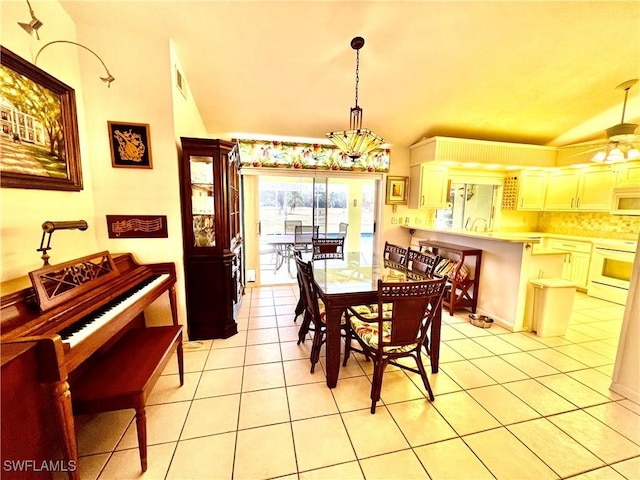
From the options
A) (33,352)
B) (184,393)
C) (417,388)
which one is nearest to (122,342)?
(184,393)

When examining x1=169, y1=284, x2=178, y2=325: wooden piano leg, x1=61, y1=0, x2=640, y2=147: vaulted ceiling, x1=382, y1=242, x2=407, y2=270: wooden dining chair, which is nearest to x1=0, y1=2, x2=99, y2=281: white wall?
x1=61, y1=0, x2=640, y2=147: vaulted ceiling

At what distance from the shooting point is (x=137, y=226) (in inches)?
88.9

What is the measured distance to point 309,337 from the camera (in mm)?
2730

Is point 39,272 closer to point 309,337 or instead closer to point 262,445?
point 262,445

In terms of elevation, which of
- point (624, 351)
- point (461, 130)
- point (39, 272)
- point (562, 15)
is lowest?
point (624, 351)

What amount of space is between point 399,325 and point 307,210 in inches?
157

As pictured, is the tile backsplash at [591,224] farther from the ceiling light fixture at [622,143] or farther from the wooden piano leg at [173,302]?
the wooden piano leg at [173,302]

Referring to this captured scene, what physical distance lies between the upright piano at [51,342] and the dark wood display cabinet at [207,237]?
2.81 ft

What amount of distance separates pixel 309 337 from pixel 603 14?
3.97 metres

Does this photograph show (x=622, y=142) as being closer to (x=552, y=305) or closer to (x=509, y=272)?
(x=509, y=272)

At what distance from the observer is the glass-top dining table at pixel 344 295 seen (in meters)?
1.85

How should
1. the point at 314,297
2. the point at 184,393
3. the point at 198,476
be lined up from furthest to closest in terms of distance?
the point at 314,297, the point at 184,393, the point at 198,476

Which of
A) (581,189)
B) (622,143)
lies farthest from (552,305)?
(581,189)

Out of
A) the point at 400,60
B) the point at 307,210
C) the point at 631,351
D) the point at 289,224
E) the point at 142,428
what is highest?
the point at 400,60
